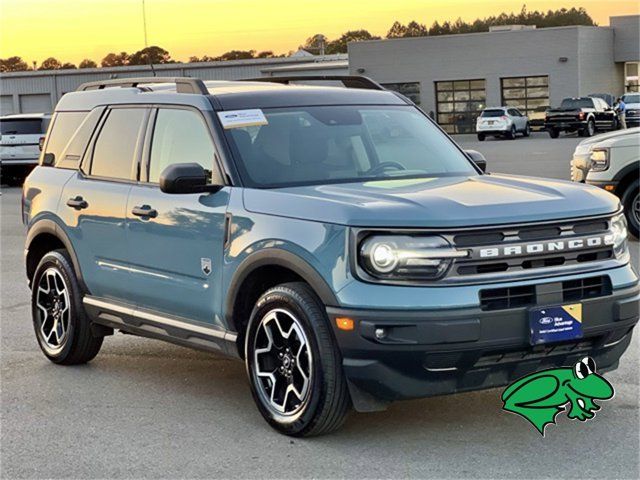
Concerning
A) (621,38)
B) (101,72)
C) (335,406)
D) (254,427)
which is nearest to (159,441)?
(254,427)

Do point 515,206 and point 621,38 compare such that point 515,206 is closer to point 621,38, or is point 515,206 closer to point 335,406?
point 335,406

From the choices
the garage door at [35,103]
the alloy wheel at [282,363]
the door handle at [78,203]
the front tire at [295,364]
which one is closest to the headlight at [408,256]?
the front tire at [295,364]

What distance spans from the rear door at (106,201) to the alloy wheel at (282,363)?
1402mm

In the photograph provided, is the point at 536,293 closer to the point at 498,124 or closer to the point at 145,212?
the point at 145,212

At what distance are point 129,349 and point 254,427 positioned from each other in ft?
8.01

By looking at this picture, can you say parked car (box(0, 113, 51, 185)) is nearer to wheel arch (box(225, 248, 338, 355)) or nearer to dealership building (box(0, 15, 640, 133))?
wheel arch (box(225, 248, 338, 355))

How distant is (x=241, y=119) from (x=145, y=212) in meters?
0.82

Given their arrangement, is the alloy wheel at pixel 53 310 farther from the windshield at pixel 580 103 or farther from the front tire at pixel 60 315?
the windshield at pixel 580 103

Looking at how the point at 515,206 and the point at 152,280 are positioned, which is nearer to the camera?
the point at 515,206

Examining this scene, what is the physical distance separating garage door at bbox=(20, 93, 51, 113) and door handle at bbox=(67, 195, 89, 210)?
77.2 meters

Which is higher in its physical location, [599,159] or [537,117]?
[599,159]

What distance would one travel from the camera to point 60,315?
7895 millimetres

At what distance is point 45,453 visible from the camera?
5.82m

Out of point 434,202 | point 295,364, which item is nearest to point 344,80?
point 434,202
